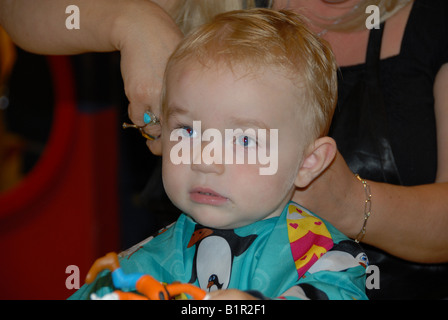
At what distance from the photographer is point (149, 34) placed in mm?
839

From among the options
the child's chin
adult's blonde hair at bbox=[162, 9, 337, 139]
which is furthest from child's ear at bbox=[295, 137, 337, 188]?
the child's chin

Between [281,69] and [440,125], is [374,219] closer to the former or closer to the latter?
[440,125]

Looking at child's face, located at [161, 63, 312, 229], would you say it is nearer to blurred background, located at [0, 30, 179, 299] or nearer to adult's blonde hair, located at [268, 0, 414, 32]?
adult's blonde hair, located at [268, 0, 414, 32]

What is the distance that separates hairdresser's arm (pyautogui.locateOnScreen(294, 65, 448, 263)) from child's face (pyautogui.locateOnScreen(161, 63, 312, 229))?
148 millimetres

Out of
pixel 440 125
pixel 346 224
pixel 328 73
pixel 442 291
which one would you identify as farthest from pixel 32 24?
pixel 442 291

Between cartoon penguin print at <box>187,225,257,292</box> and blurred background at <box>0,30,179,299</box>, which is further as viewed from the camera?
blurred background at <box>0,30,179,299</box>

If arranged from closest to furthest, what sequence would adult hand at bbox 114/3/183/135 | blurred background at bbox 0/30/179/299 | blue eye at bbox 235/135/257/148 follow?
1. blue eye at bbox 235/135/257/148
2. adult hand at bbox 114/3/183/135
3. blurred background at bbox 0/30/179/299

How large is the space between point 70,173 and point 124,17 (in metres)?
1.07

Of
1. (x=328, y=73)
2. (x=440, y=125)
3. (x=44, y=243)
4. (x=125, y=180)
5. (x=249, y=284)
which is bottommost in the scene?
(x=44, y=243)

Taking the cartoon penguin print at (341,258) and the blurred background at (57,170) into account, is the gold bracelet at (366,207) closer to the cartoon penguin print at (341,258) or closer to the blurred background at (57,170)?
the cartoon penguin print at (341,258)

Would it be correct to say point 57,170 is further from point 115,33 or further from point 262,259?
point 262,259

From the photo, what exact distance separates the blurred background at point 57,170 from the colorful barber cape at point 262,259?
936 mm

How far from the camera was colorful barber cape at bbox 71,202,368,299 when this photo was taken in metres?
0.73

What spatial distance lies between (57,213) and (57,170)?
0.15 meters
